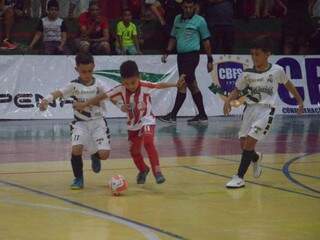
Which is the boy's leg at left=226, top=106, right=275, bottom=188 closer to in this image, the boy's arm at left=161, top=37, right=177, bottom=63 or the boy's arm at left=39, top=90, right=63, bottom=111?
the boy's arm at left=39, top=90, right=63, bottom=111

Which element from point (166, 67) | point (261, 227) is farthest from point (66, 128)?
point (261, 227)

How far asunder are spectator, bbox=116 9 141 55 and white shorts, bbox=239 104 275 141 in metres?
11.1

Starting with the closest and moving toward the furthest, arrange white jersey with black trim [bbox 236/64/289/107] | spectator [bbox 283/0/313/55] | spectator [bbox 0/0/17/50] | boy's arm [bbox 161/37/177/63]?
1. white jersey with black trim [bbox 236/64/289/107]
2. boy's arm [bbox 161/37/177/63]
3. spectator [bbox 0/0/17/50]
4. spectator [bbox 283/0/313/55]

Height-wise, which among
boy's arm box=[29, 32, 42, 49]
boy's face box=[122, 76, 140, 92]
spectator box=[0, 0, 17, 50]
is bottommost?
boy's face box=[122, 76, 140, 92]

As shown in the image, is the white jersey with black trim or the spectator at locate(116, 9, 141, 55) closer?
the white jersey with black trim

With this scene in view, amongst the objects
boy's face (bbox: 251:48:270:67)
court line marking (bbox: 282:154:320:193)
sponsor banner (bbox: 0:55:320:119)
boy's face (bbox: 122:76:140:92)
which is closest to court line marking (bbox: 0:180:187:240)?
boy's face (bbox: 122:76:140:92)

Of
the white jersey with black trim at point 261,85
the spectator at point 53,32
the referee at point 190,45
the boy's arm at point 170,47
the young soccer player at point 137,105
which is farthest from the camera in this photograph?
the spectator at point 53,32

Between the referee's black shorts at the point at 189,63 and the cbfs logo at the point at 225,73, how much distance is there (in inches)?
82.2

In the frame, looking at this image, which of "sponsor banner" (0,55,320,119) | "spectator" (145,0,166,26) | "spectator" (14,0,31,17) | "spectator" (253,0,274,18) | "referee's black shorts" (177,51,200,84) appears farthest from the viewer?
"spectator" (253,0,274,18)

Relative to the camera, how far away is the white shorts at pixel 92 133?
10734 mm

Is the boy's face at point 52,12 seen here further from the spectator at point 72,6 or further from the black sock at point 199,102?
the black sock at point 199,102

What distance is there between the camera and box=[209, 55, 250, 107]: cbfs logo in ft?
69.7

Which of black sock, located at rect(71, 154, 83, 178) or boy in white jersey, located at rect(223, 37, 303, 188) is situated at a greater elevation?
boy in white jersey, located at rect(223, 37, 303, 188)

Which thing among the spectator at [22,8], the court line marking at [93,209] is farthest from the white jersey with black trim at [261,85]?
the spectator at [22,8]
